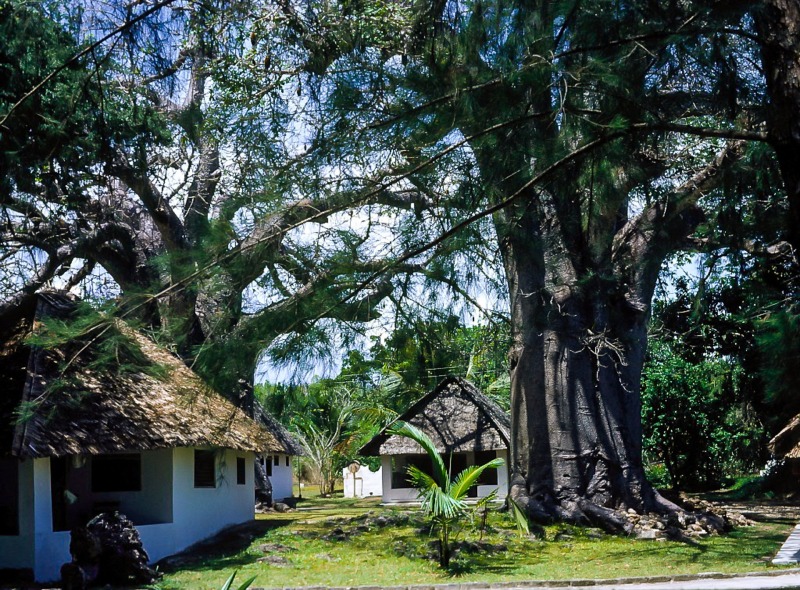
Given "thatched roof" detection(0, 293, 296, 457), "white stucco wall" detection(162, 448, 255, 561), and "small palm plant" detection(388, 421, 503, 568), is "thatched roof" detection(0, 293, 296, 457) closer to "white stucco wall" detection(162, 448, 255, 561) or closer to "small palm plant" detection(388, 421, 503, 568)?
"white stucco wall" detection(162, 448, 255, 561)

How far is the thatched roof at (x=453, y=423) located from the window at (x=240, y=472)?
683 centimetres

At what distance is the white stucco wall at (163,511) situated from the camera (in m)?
13.3

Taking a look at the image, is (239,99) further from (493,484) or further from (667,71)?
(493,484)

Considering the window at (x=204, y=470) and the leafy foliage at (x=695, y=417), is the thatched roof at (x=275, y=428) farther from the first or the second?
the window at (x=204, y=470)

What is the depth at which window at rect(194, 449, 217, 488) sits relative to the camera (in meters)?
18.0

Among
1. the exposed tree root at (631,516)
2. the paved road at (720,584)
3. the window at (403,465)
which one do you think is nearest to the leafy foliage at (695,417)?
the window at (403,465)

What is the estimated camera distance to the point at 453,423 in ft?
90.6

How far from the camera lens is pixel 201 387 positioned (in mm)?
10156

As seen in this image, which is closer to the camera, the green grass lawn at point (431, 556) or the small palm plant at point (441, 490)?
the green grass lawn at point (431, 556)

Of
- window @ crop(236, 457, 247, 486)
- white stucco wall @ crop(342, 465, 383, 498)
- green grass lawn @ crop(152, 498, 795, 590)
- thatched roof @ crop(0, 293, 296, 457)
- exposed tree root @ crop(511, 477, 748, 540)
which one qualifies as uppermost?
thatched roof @ crop(0, 293, 296, 457)

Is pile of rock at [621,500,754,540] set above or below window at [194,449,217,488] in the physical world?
below

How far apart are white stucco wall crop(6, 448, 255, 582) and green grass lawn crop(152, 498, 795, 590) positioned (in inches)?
20.3

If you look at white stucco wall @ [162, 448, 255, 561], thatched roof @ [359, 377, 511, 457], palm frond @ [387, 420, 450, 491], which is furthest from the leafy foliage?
palm frond @ [387, 420, 450, 491]

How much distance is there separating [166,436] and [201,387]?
17.3 feet
